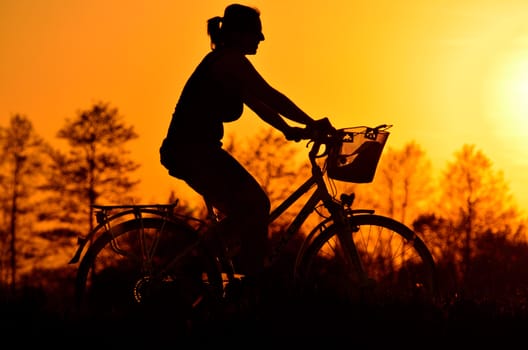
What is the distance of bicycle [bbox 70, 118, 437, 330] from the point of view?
870 cm

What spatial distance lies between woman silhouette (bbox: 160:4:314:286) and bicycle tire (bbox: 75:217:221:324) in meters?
0.47

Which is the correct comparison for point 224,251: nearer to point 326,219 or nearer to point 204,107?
point 326,219

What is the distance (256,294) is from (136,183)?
37403 mm

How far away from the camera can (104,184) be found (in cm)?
4528

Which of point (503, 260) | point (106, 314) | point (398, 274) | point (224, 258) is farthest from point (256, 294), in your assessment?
point (503, 260)

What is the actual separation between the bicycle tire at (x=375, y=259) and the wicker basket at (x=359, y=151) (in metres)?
0.43

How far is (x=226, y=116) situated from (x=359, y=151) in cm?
114

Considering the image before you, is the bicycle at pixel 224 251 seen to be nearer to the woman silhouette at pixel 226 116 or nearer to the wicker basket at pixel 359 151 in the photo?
the wicker basket at pixel 359 151

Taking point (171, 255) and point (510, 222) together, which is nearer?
point (171, 255)

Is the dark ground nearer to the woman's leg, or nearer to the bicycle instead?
the bicycle

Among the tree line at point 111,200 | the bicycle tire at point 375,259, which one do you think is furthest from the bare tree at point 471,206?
the bicycle tire at point 375,259

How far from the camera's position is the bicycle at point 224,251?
870cm

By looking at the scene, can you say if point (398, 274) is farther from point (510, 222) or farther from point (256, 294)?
point (510, 222)

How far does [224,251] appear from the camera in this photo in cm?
887
